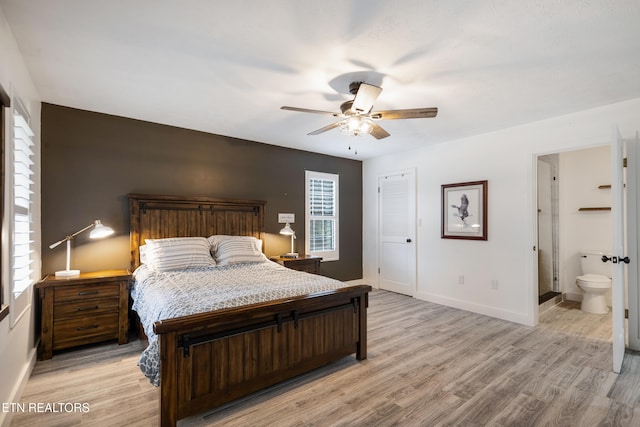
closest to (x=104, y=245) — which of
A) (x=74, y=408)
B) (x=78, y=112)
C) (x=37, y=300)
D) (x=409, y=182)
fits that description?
(x=37, y=300)

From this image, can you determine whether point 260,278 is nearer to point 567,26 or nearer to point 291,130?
point 291,130

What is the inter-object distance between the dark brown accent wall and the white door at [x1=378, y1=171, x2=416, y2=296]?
1576 millimetres

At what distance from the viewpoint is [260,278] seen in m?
2.86

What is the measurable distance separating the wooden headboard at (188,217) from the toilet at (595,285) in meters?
4.48

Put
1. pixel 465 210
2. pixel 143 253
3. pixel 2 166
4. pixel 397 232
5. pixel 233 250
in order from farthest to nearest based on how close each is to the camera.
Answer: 1. pixel 397 232
2. pixel 465 210
3. pixel 233 250
4. pixel 143 253
5. pixel 2 166

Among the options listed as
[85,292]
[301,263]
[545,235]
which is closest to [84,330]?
[85,292]

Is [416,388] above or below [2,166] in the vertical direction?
below

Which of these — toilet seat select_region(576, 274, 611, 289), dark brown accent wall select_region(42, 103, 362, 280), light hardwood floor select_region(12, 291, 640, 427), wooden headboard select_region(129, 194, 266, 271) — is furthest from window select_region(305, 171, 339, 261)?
toilet seat select_region(576, 274, 611, 289)

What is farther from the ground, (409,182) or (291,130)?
(291,130)

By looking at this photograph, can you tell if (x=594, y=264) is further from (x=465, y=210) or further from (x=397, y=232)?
(x=397, y=232)

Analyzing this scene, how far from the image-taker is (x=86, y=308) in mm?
2842

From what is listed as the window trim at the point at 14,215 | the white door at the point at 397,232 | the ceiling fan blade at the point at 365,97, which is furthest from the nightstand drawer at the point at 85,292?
the white door at the point at 397,232

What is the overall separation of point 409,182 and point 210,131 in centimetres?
317

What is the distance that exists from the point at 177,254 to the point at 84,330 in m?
1.04
